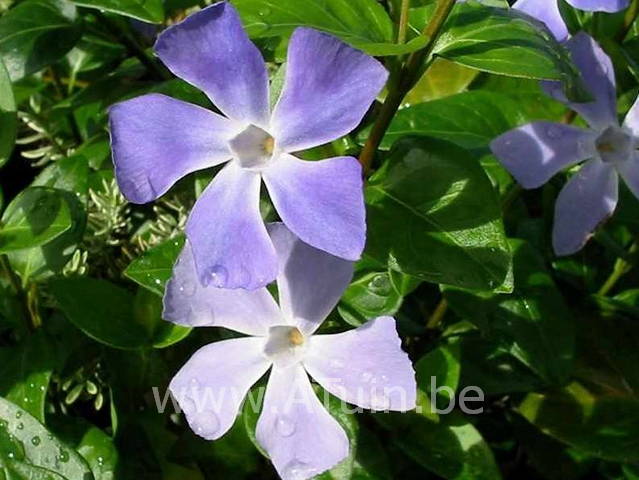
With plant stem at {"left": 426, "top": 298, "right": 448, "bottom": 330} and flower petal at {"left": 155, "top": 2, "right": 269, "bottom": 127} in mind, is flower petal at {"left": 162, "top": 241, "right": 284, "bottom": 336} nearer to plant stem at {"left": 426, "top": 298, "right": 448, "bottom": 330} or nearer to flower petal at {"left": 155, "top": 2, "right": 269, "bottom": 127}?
flower petal at {"left": 155, "top": 2, "right": 269, "bottom": 127}

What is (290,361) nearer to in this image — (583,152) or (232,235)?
(232,235)

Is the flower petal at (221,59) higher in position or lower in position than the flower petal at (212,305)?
higher

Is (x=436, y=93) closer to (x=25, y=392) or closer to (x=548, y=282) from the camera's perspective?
(x=548, y=282)

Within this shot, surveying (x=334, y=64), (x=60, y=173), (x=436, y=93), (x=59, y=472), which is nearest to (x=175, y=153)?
(x=334, y=64)

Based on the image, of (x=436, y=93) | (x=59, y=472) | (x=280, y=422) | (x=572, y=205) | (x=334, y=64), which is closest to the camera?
(x=334, y=64)

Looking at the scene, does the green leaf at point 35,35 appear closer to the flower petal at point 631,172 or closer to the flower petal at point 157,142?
the flower petal at point 157,142

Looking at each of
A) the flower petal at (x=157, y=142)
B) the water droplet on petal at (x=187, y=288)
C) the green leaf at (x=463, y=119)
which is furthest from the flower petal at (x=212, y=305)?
the green leaf at (x=463, y=119)
